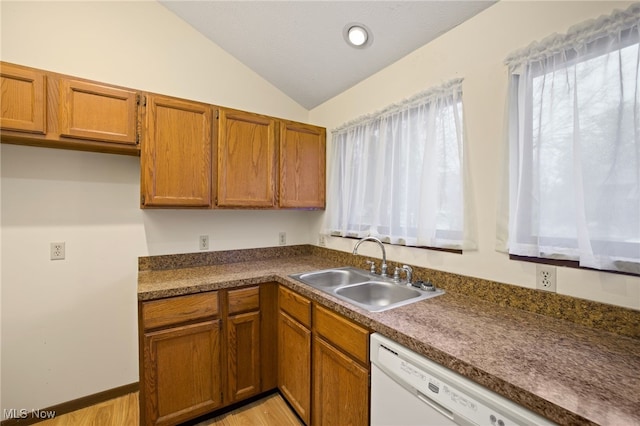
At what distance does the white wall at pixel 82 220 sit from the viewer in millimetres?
1695

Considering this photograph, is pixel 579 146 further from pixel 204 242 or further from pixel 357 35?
pixel 204 242

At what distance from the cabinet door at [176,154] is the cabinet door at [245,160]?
0.10 m

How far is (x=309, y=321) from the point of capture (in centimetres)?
159

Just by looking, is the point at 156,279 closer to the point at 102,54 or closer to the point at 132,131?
the point at 132,131

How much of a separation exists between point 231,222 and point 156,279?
76 cm

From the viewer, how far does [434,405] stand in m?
0.89

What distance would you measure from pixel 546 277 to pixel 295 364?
1432 millimetres

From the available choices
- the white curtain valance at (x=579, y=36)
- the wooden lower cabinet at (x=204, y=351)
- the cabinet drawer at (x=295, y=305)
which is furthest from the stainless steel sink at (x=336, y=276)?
the white curtain valance at (x=579, y=36)

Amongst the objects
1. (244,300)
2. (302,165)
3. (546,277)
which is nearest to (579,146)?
(546,277)

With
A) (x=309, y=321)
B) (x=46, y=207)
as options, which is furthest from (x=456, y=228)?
(x=46, y=207)

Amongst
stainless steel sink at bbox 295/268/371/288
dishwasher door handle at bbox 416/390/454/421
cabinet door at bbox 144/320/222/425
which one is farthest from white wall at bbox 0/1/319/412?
dishwasher door handle at bbox 416/390/454/421

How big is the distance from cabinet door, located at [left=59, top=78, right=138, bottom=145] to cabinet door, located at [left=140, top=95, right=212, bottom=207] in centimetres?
10

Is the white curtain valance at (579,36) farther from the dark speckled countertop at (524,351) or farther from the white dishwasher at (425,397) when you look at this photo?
the white dishwasher at (425,397)

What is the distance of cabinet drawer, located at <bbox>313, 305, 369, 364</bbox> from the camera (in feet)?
3.97
